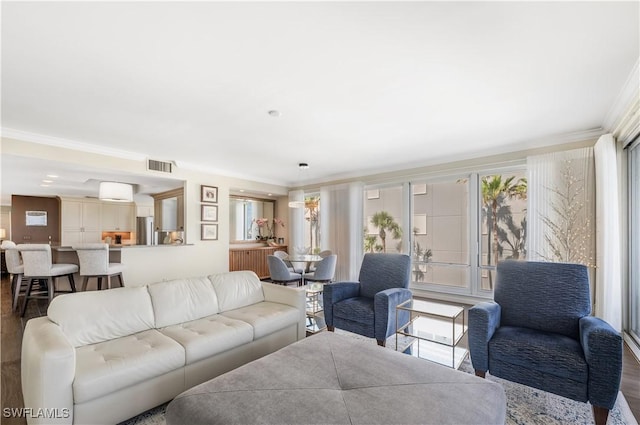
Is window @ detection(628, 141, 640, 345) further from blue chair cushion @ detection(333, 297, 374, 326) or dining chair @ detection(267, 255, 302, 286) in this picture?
dining chair @ detection(267, 255, 302, 286)

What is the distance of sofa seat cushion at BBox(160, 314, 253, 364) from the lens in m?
2.16

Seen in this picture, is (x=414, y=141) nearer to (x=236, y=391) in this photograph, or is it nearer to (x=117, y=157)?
(x=236, y=391)

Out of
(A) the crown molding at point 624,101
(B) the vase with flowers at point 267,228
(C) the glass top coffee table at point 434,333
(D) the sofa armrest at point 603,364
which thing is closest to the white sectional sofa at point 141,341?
(C) the glass top coffee table at point 434,333

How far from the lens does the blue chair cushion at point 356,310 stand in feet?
9.90

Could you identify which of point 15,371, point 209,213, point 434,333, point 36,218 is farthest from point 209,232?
point 36,218

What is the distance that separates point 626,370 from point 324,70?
3.68 m

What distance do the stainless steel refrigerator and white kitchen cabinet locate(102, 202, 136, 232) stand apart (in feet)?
2.63

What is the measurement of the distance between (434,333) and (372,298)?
2.69ft

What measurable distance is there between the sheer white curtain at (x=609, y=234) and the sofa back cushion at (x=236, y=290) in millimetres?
3841

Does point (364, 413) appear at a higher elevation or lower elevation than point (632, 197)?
lower

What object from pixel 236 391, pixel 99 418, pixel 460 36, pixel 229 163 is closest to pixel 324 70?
pixel 460 36

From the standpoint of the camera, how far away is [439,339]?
103 inches

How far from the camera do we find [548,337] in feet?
7.11

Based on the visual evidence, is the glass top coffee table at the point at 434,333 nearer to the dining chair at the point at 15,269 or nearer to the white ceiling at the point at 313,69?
the white ceiling at the point at 313,69
